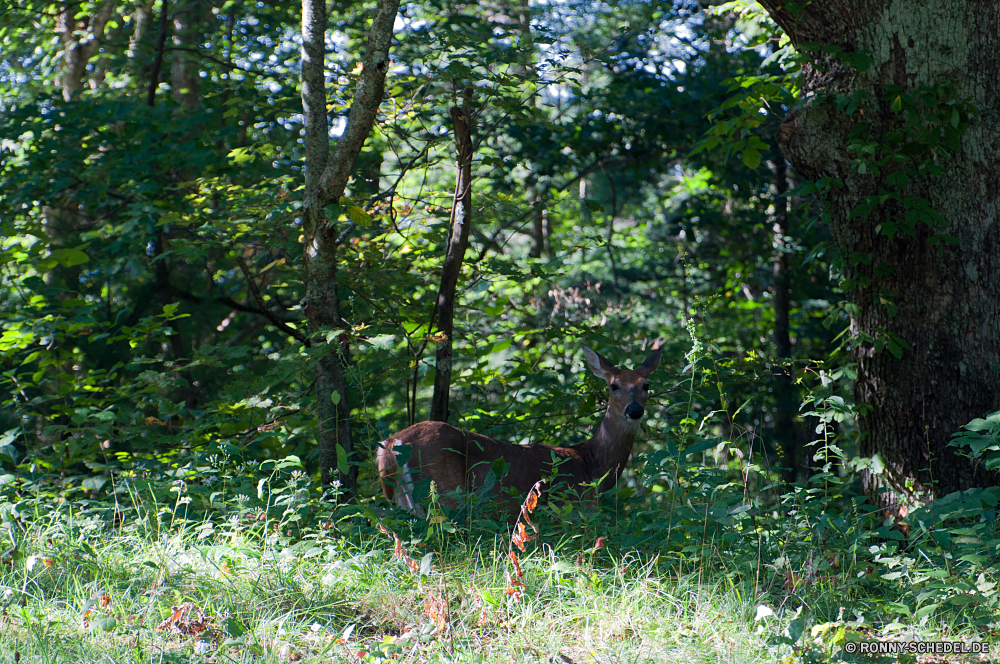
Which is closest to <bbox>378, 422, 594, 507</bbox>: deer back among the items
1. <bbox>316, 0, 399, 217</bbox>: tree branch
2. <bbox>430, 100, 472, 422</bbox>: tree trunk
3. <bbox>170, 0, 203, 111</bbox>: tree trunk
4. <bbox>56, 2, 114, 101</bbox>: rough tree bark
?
<bbox>430, 100, 472, 422</bbox>: tree trunk

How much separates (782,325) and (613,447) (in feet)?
14.0

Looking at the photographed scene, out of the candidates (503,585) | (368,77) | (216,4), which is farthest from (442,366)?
(216,4)

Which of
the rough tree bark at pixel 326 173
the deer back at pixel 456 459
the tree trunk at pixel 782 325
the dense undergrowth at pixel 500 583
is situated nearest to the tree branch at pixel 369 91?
the rough tree bark at pixel 326 173

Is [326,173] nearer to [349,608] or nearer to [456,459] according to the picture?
[456,459]

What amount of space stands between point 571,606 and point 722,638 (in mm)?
532

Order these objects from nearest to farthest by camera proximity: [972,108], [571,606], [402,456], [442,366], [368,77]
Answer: [571,606] → [402,456] → [972,108] → [368,77] → [442,366]

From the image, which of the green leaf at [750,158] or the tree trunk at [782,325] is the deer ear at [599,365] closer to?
the green leaf at [750,158]

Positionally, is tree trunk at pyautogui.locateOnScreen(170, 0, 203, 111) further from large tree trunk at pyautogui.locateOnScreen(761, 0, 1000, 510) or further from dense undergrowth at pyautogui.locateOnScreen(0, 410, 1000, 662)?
large tree trunk at pyautogui.locateOnScreen(761, 0, 1000, 510)

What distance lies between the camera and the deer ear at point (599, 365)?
216 inches

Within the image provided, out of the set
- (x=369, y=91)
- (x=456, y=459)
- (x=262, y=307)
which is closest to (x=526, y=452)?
(x=456, y=459)

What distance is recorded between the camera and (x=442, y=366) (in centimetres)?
552

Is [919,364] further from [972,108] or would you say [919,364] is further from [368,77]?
[368,77]

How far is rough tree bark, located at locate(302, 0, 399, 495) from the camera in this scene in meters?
4.50

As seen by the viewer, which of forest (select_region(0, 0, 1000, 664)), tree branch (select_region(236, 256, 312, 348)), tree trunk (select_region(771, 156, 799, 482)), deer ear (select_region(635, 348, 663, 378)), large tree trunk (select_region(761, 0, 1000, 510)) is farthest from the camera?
tree trunk (select_region(771, 156, 799, 482))
